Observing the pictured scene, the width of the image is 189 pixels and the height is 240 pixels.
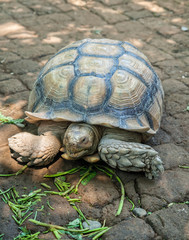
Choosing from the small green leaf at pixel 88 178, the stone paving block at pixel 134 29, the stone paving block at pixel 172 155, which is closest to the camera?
the small green leaf at pixel 88 178

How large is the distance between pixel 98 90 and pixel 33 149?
70cm

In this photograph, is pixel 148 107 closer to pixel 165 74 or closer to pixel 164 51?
pixel 165 74

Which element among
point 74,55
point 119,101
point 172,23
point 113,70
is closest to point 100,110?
point 119,101

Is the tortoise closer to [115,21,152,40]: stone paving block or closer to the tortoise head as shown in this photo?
the tortoise head

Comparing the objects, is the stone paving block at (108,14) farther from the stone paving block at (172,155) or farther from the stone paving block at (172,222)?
the stone paving block at (172,222)

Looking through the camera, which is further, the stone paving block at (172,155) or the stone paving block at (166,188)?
the stone paving block at (172,155)

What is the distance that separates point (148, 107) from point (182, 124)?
0.68 m

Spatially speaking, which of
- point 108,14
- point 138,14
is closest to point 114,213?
point 108,14

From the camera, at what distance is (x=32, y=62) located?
13.9 ft

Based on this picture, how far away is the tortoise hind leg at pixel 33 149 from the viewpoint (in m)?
2.46

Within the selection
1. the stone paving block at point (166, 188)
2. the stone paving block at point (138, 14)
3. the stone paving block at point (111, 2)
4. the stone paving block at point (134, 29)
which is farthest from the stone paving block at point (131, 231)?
the stone paving block at point (111, 2)

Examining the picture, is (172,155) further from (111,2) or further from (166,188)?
(111,2)

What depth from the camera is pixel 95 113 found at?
250cm

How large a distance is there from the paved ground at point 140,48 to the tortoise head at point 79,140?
0.20 m
